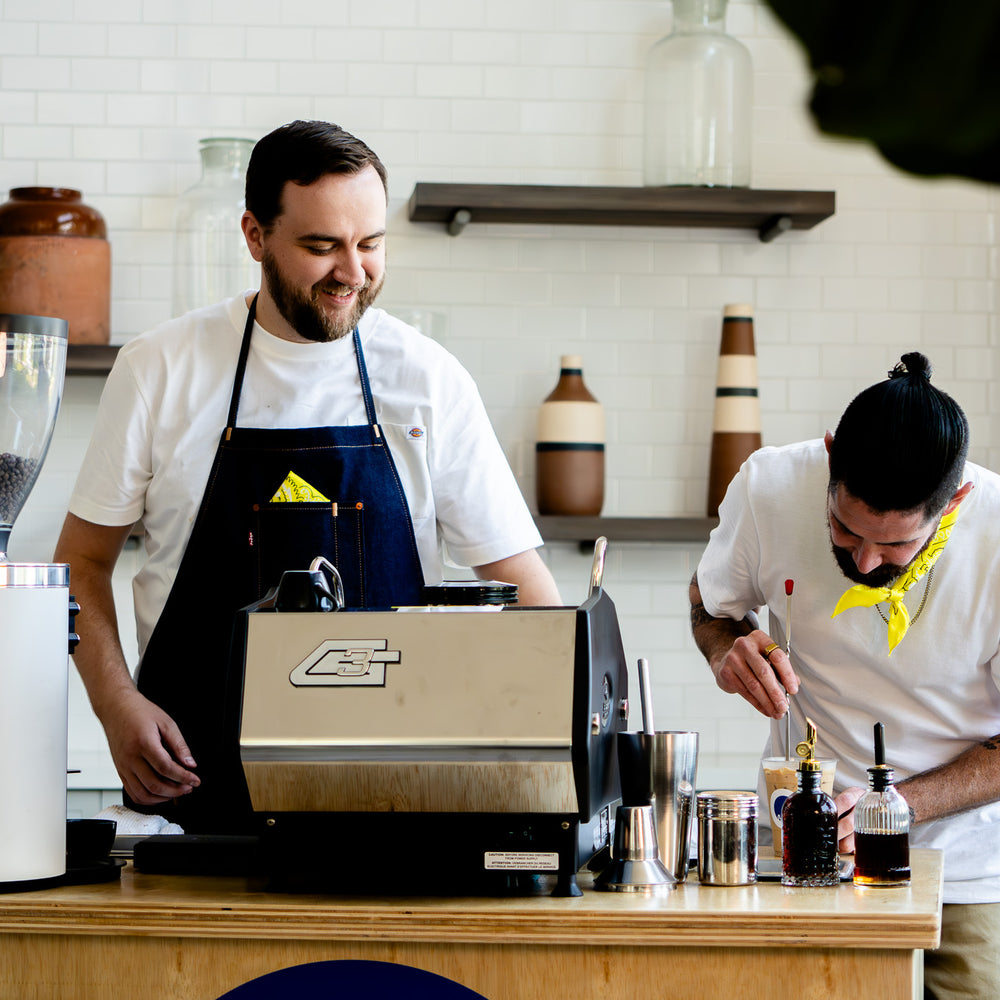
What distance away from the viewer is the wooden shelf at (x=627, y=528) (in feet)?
11.9

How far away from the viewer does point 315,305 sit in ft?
6.72

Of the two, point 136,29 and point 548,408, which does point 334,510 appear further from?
point 136,29

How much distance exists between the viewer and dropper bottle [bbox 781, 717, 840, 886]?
160cm

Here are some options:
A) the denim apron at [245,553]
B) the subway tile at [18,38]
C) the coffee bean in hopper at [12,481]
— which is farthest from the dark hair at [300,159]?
the subway tile at [18,38]

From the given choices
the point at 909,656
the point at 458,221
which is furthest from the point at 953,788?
the point at 458,221

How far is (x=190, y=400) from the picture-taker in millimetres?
2113

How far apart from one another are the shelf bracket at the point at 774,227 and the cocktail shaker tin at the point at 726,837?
2.42m

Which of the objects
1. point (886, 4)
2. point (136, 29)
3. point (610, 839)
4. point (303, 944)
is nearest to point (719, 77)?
point (136, 29)

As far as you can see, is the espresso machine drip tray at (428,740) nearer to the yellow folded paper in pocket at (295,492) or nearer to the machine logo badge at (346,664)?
the machine logo badge at (346,664)

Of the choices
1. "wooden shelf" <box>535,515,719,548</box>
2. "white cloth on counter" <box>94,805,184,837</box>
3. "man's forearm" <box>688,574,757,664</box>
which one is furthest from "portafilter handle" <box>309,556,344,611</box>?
"wooden shelf" <box>535,515,719,548</box>

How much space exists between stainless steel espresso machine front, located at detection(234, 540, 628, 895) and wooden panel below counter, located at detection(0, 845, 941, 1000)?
4 centimetres

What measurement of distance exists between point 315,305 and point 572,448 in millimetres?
1674

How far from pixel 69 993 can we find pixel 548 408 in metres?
2.39

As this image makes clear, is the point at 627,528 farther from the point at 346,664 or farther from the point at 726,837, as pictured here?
the point at 346,664
